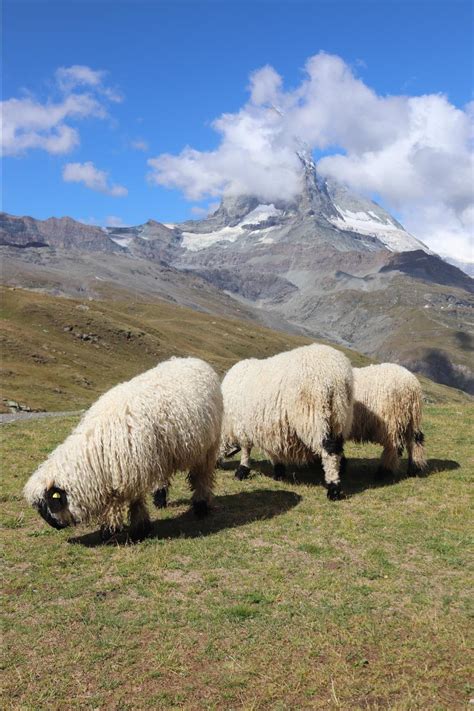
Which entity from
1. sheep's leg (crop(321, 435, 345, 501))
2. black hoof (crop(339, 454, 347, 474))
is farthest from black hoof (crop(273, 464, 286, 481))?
sheep's leg (crop(321, 435, 345, 501))

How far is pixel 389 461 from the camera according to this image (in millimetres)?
15070

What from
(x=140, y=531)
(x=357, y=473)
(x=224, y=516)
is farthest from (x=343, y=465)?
(x=140, y=531)

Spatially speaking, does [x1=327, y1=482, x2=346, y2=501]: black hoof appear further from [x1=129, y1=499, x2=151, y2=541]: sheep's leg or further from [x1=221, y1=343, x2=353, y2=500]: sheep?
[x1=129, y1=499, x2=151, y2=541]: sheep's leg

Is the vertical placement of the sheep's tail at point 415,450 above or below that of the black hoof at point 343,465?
above

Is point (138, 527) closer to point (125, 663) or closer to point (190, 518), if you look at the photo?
point (190, 518)

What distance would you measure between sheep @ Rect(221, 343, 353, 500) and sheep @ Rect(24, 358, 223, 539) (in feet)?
10.2

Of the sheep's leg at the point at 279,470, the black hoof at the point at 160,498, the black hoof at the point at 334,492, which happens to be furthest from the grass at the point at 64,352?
the black hoof at the point at 334,492

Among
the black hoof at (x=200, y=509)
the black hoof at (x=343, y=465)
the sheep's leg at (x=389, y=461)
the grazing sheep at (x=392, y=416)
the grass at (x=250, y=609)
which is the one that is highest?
the grazing sheep at (x=392, y=416)

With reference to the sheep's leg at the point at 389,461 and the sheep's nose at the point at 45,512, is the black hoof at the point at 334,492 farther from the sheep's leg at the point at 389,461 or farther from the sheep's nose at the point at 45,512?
the sheep's nose at the point at 45,512

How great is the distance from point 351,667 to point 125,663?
276 cm

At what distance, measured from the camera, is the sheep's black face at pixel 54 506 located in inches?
416

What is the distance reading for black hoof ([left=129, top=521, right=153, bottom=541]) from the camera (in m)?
10.8

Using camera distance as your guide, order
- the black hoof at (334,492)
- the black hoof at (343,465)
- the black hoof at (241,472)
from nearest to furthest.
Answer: the black hoof at (334,492)
the black hoof at (241,472)
the black hoof at (343,465)

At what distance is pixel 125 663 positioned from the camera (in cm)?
681
